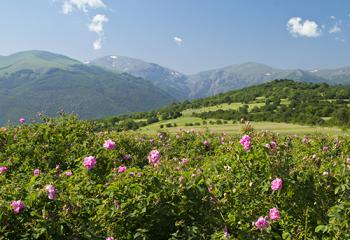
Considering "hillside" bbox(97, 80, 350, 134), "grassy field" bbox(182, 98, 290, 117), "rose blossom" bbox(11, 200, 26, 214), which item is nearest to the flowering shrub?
"rose blossom" bbox(11, 200, 26, 214)

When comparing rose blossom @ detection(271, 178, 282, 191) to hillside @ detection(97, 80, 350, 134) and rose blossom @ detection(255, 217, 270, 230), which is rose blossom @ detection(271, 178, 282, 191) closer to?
rose blossom @ detection(255, 217, 270, 230)

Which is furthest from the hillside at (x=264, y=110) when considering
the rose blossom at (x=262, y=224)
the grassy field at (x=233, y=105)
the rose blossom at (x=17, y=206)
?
the rose blossom at (x=17, y=206)

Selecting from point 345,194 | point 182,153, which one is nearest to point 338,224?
point 345,194

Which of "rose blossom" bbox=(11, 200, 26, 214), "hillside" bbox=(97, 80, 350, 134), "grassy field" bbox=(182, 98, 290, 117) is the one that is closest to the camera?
"rose blossom" bbox=(11, 200, 26, 214)

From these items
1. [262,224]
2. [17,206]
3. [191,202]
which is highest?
[17,206]

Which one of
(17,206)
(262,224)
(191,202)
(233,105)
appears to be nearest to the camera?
(17,206)

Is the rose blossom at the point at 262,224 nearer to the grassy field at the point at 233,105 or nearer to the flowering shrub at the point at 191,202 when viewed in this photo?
the flowering shrub at the point at 191,202

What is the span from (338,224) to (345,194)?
108 cm

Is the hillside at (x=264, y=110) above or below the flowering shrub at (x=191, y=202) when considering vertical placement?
below

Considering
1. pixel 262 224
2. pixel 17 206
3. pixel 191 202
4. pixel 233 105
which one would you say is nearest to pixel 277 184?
pixel 262 224

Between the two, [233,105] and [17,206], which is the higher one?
[17,206]

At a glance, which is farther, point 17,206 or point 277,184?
point 277,184

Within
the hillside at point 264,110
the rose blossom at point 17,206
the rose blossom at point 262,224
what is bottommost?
the hillside at point 264,110

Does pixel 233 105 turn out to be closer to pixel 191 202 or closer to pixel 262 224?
pixel 191 202
